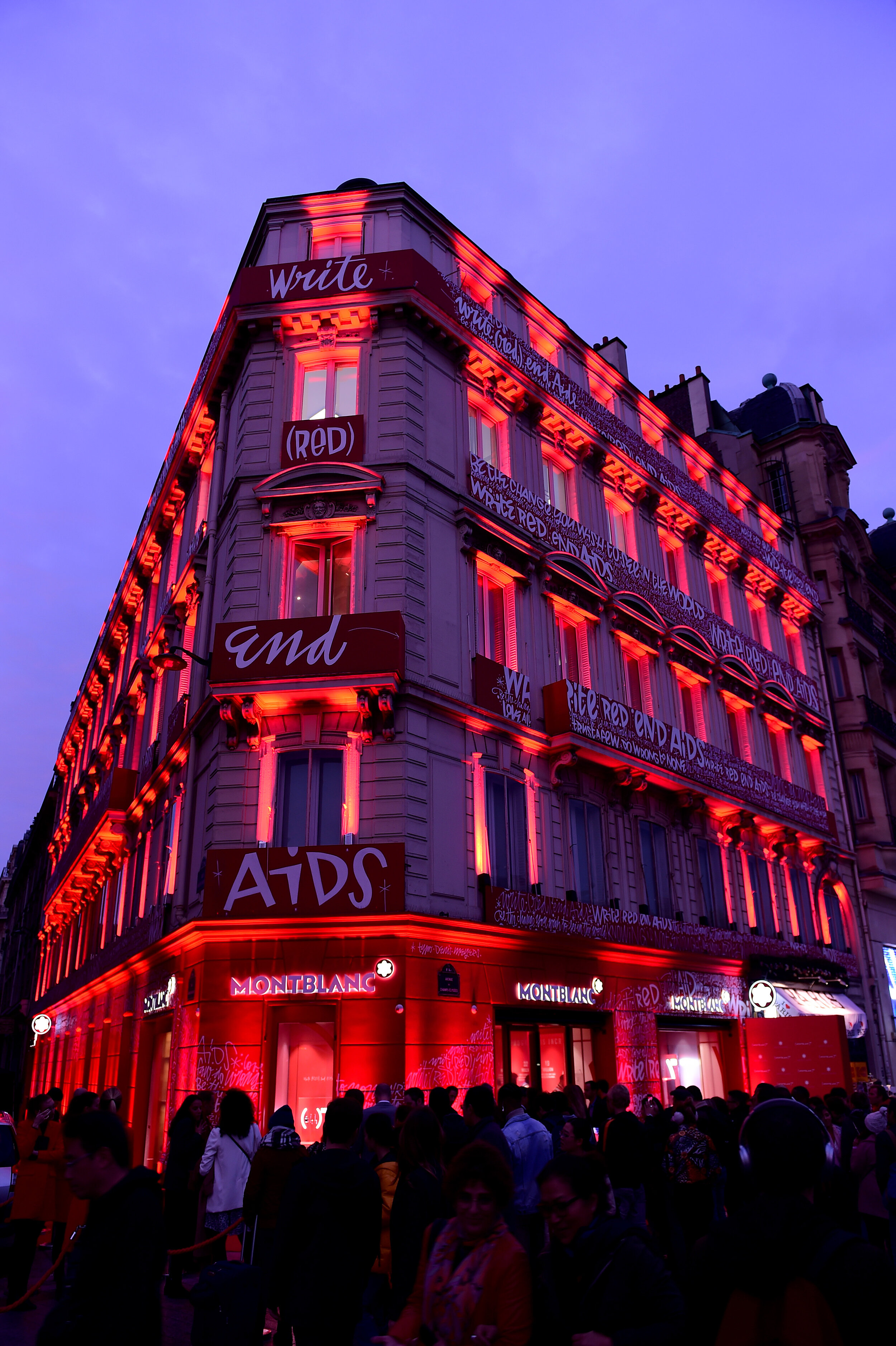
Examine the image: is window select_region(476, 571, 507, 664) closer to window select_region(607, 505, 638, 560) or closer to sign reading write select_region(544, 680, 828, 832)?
sign reading write select_region(544, 680, 828, 832)

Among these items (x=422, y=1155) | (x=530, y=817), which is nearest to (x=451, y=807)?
(x=530, y=817)

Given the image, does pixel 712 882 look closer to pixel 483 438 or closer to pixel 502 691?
pixel 502 691

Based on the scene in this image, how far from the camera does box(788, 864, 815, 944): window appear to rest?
97.5 feet

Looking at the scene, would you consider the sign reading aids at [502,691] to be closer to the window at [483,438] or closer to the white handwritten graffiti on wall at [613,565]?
the white handwritten graffiti on wall at [613,565]

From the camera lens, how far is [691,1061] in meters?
23.0

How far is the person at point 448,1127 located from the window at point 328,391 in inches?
564

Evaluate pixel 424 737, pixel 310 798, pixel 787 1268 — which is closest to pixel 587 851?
pixel 424 737

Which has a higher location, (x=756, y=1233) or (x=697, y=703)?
(x=697, y=703)

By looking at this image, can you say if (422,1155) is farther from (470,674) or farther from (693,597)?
(693,597)

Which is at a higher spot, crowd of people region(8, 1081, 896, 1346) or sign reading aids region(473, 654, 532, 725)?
sign reading aids region(473, 654, 532, 725)

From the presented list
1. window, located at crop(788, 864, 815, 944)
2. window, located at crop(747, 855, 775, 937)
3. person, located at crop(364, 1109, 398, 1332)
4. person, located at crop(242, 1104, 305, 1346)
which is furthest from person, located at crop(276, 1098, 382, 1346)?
window, located at crop(788, 864, 815, 944)

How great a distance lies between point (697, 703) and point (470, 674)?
11.3 m

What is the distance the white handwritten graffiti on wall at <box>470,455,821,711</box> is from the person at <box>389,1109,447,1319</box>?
16.3 metres

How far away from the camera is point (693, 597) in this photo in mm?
29766
